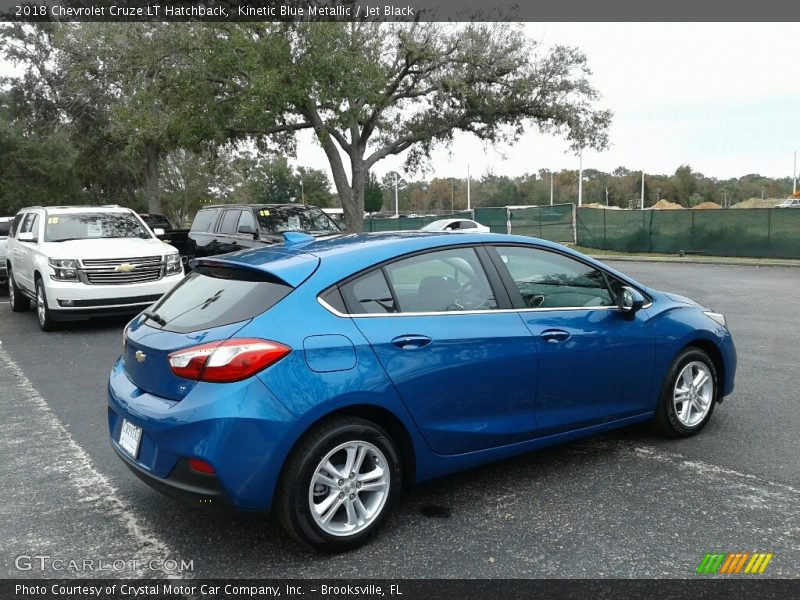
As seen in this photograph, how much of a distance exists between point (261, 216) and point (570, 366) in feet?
35.1

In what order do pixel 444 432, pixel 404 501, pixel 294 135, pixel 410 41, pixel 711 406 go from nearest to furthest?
1. pixel 444 432
2. pixel 404 501
3. pixel 711 406
4. pixel 410 41
5. pixel 294 135

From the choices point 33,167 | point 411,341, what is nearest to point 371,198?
point 33,167

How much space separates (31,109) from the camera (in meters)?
42.7

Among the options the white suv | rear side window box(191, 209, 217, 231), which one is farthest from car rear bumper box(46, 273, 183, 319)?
rear side window box(191, 209, 217, 231)

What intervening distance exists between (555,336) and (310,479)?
5.60 ft

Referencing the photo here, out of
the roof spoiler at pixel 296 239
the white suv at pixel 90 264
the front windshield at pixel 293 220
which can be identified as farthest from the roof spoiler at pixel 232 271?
the front windshield at pixel 293 220

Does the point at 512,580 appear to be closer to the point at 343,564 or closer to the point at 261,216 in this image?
the point at 343,564

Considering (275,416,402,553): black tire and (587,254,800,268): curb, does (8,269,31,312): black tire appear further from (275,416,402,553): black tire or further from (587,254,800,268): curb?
(587,254,800,268): curb

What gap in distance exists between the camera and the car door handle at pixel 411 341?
359 centimetres

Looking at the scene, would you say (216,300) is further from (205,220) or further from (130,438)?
(205,220)

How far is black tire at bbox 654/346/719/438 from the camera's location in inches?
192

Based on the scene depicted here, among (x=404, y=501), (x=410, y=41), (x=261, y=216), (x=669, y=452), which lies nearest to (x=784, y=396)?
(x=669, y=452)
